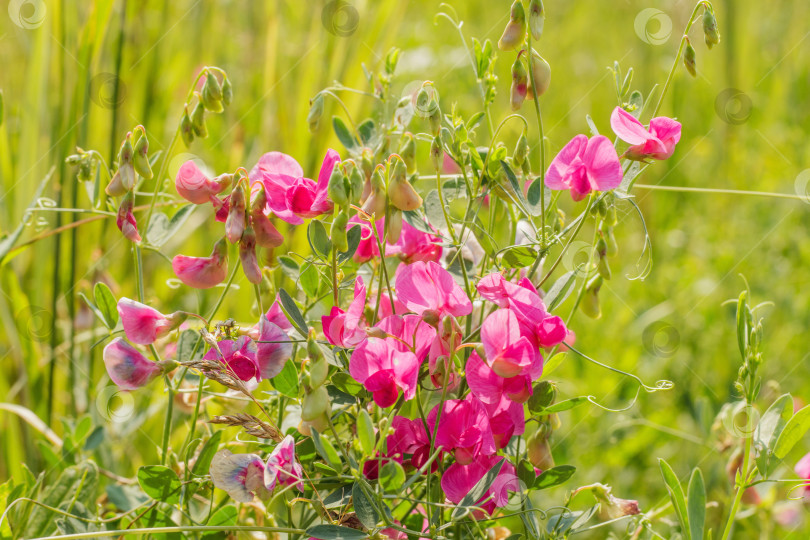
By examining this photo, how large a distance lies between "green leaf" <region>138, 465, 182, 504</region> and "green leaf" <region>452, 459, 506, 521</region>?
0.25m

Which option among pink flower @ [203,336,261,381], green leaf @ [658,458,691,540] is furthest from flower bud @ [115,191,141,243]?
green leaf @ [658,458,691,540]

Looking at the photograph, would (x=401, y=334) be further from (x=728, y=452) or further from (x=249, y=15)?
(x=249, y=15)

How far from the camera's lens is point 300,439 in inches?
26.0

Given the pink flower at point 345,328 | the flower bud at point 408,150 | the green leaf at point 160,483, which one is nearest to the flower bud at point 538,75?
the flower bud at point 408,150

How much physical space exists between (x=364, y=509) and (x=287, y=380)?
123mm

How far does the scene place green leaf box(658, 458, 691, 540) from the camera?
2.09 ft

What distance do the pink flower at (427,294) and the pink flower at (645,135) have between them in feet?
0.60

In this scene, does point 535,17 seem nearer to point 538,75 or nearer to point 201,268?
point 538,75

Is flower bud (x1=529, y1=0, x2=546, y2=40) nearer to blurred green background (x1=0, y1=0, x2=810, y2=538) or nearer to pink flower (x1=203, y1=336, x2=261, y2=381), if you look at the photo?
blurred green background (x1=0, y1=0, x2=810, y2=538)

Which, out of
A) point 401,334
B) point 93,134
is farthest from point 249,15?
point 401,334

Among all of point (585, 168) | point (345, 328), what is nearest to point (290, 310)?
point (345, 328)

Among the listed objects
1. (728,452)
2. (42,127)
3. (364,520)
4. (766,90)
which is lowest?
(728,452)

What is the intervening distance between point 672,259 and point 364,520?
165 cm

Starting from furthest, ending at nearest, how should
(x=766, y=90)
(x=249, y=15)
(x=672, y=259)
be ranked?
(x=766, y=90) → (x=249, y=15) → (x=672, y=259)
